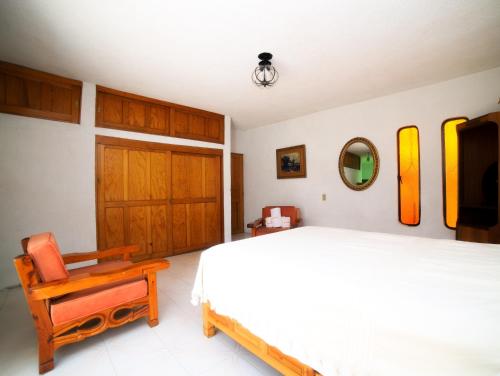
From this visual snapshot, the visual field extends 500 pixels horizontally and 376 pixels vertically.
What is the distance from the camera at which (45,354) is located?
60.7 inches

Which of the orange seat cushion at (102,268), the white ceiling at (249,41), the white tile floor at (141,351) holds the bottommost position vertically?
the white tile floor at (141,351)

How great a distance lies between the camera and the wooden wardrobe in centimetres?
345

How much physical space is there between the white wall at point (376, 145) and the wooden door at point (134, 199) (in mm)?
2491

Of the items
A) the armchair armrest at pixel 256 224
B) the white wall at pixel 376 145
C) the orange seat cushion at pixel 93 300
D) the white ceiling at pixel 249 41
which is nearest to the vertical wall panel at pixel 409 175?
the white wall at pixel 376 145

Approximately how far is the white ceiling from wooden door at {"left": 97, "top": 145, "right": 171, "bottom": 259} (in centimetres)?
107

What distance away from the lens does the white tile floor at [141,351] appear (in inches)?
60.7

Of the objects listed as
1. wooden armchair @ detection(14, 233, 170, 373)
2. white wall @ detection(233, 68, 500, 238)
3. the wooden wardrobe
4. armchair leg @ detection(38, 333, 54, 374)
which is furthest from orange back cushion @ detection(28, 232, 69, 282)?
white wall @ detection(233, 68, 500, 238)

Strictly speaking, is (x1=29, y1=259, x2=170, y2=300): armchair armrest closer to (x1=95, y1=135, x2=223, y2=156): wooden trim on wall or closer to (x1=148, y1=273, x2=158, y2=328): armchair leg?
(x1=148, y1=273, x2=158, y2=328): armchair leg

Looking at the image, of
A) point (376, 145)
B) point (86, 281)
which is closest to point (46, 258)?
point (86, 281)

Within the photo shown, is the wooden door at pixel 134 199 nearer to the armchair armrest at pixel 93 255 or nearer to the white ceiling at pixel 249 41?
the white ceiling at pixel 249 41

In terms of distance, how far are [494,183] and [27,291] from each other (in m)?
4.78

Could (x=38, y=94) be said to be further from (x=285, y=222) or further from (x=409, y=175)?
(x=409, y=175)

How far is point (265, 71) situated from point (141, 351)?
124 inches

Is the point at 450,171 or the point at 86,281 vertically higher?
the point at 450,171
